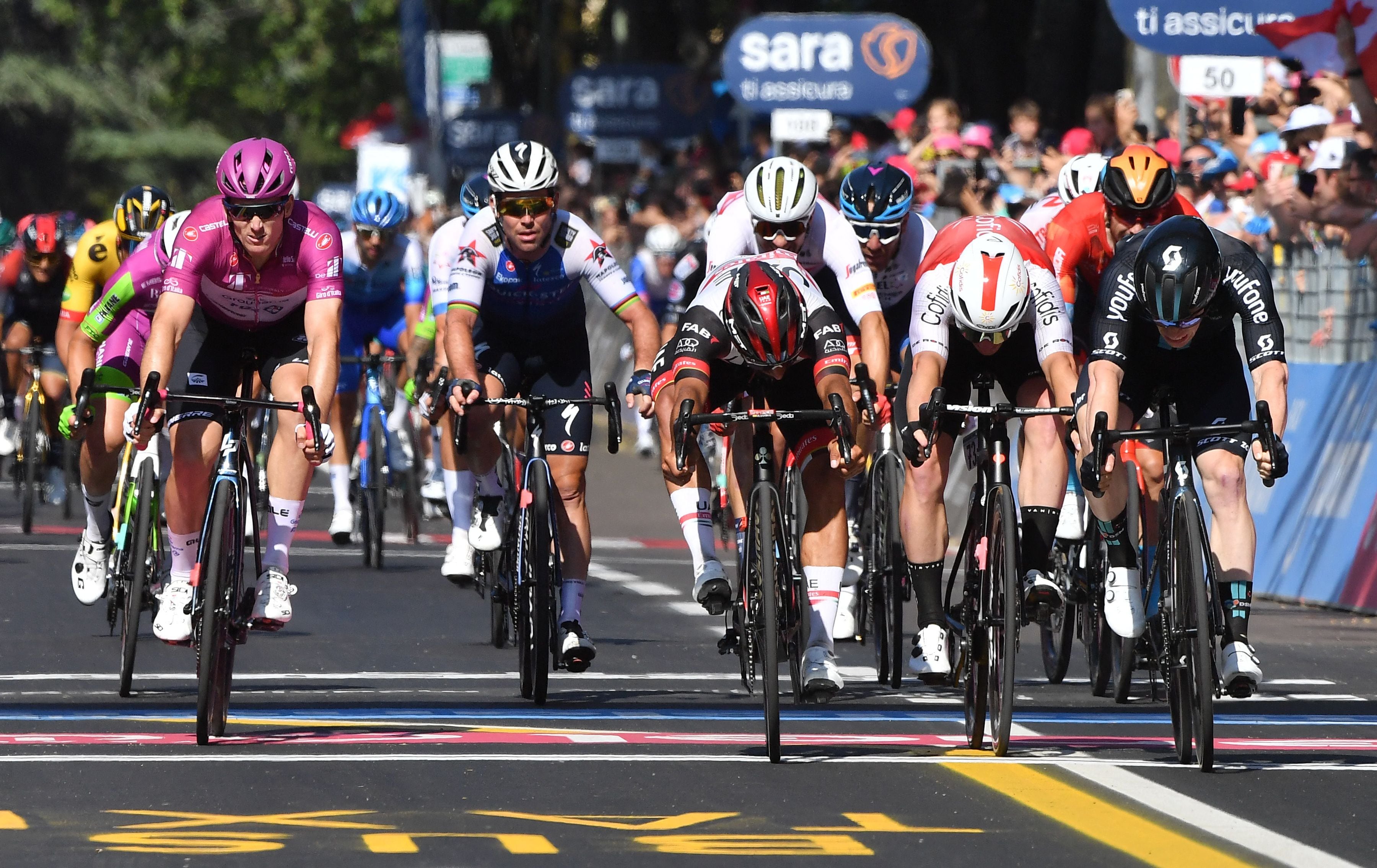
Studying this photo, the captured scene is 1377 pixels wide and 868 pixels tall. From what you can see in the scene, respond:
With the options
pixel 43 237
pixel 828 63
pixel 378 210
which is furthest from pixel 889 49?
pixel 378 210

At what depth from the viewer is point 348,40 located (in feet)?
190

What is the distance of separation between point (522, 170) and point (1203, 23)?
22.4 ft

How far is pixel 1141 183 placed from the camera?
10.5 meters

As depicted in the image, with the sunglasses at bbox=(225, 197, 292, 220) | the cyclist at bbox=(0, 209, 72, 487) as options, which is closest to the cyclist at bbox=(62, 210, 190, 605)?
→ the sunglasses at bbox=(225, 197, 292, 220)

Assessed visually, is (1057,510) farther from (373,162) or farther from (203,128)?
(203,128)

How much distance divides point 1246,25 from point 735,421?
8.04m

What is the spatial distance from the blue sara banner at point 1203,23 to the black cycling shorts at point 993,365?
6.54m

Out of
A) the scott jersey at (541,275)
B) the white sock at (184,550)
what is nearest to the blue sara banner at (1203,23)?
the scott jersey at (541,275)

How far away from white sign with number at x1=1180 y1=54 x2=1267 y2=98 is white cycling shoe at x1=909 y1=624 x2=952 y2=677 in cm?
1006

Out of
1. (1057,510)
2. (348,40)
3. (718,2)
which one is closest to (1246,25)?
(1057,510)

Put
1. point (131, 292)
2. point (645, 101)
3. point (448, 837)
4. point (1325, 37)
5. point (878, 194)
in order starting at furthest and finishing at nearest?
point (645, 101), point (1325, 37), point (878, 194), point (131, 292), point (448, 837)

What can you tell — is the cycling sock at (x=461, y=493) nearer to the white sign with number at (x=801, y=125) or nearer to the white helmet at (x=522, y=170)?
the white helmet at (x=522, y=170)

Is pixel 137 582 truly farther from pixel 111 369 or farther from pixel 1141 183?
pixel 1141 183

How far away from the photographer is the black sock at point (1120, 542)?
9.69 m
